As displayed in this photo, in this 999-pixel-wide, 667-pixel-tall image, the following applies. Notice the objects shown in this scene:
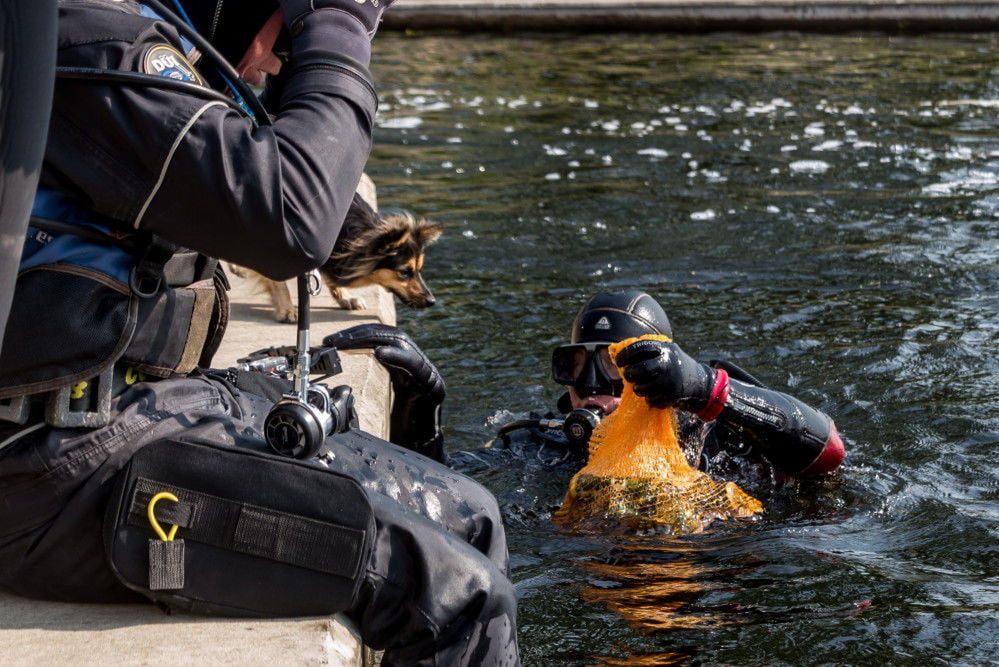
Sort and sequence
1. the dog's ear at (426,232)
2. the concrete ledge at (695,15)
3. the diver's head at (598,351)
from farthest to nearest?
the concrete ledge at (695,15), the dog's ear at (426,232), the diver's head at (598,351)

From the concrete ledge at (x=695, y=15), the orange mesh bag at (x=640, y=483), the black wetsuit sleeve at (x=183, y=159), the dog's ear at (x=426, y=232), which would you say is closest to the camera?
the black wetsuit sleeve at (x=183, y=159)

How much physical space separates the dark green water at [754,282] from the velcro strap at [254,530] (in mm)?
1284

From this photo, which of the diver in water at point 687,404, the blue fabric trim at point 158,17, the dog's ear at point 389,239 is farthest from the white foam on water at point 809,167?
the blue fabric trim at point 158,17

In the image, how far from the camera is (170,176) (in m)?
2.52

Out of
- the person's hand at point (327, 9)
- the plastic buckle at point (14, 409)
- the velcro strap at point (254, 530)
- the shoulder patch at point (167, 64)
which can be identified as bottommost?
the velcro strap at point (254, 530)

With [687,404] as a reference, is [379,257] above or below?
below

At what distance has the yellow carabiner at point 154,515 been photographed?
268cm

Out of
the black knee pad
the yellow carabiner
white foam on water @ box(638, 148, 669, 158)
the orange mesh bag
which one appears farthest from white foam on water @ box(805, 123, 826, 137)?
the yellow carabiner

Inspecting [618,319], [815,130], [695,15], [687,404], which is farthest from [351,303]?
[695,15]

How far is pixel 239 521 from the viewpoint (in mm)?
2697

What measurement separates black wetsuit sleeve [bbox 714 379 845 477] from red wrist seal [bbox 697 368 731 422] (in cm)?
3

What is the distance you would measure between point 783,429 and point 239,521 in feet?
8.55

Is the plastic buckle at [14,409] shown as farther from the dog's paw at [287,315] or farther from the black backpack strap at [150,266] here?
the dog's paw at [287,315]

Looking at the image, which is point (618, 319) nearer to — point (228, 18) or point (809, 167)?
point (228, 18)
